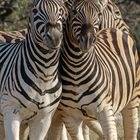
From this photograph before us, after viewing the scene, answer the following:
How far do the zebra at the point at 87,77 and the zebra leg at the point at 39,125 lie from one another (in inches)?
9.2

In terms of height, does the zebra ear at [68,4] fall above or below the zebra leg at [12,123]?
above

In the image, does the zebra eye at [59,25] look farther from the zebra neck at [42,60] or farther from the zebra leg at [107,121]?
the zebra leg at [107,121]

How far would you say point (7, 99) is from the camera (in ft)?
20.3

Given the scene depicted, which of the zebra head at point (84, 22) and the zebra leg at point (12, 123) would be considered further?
the zebra leg at point (12, 123)

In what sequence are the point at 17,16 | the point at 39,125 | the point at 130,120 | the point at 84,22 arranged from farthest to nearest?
the point at 17,16 → the point at 130,120 → the point at 39,125 → the point at 84,22

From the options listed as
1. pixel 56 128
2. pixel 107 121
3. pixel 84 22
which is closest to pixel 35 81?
pixel 84 22

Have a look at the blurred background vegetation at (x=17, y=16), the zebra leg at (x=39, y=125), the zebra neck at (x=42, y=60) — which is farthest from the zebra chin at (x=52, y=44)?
the blurred background vegetation at (x=17, y=16)

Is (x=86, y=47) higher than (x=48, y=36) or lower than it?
lower

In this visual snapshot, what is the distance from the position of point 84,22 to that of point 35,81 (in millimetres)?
752

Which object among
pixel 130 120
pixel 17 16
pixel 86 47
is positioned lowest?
pixel 17 16

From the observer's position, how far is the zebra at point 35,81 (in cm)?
603

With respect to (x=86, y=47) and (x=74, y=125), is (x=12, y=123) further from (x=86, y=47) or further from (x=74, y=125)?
(x=86, y=47)

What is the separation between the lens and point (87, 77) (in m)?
6.44

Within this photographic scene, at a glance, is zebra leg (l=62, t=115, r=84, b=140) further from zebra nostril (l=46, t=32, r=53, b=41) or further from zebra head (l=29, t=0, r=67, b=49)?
zebra nostril (l=46, t=32, r=53, b=41)
